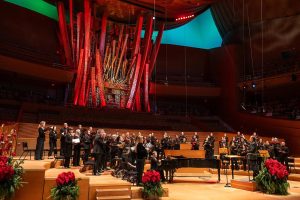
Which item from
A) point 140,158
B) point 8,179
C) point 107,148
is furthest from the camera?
point 107,148

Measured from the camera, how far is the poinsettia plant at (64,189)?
587cm

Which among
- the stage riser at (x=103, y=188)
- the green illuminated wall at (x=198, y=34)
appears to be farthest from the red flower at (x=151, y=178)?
the green illuminated wall at (x=198, y=34)

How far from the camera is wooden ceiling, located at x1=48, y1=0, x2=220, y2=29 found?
75.3 feet

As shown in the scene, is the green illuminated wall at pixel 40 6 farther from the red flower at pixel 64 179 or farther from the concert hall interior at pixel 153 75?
the red flower at pixel 64 179

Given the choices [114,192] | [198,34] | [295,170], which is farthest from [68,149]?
[198,34]

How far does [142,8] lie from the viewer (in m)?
23.8

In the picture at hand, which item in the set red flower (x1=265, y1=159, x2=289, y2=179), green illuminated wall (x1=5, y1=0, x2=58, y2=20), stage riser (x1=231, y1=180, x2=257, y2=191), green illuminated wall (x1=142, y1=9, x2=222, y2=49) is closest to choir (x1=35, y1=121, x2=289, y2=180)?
stage riser (x1=231, y1=180, x2=257, y2=191)

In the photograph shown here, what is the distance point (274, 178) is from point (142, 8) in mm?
18886

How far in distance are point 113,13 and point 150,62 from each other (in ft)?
16.6

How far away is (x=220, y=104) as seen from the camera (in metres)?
26.7

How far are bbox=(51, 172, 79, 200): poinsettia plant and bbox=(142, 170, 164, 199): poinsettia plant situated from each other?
1.72 m

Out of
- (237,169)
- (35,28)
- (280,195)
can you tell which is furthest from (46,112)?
(280,195)

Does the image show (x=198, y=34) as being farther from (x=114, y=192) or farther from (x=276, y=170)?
(x=114, y=192)

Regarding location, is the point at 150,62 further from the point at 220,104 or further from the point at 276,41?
the point at 276,41
